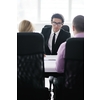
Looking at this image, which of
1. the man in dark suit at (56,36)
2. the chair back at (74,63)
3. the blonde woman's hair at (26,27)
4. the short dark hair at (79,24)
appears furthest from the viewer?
the man in dark suit at (56,36)

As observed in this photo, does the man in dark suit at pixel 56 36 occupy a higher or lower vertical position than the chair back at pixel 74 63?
higher

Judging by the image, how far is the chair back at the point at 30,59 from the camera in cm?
206

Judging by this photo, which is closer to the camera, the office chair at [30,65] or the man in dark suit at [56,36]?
the office chair at [30,65]

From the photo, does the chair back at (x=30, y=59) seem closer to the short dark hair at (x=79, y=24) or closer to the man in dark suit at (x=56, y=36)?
the short dark hair at (x=79, y=24)

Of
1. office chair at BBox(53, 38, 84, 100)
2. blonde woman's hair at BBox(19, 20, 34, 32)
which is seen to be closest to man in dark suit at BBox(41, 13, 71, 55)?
blonde woman's hair at BBox(19, 20, 34, 32)

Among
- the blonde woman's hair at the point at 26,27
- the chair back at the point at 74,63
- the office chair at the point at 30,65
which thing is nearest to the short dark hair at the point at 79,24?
the chair back at the point at 74,63

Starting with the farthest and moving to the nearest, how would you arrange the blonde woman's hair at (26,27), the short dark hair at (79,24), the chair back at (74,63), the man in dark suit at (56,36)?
the man in dark suit at (56,36)
the blonde woman's hair at (26,27)
the short dark hair at (79,24)
the chair back at (74,63)

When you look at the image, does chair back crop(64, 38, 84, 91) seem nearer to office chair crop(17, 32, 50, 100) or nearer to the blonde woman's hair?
office chair crop(17, 32, 50, 100)
